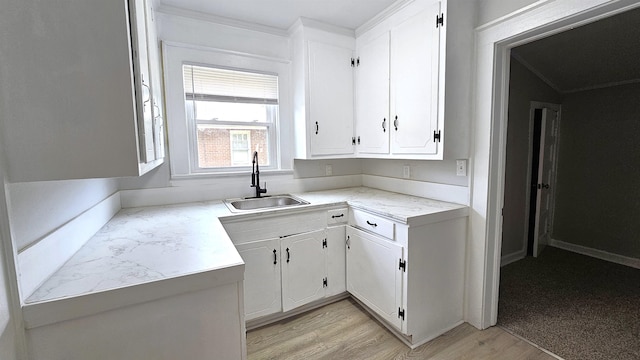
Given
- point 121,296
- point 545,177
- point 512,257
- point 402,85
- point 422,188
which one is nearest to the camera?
point 121,296

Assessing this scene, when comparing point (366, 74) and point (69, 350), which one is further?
point (366, 74)

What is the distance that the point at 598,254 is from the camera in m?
3.21

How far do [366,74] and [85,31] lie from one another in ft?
6.83

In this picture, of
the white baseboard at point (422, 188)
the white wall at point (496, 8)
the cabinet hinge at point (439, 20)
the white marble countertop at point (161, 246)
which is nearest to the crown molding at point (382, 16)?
the cabinet hinge at point (439, 20)

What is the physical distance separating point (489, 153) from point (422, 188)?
0.63 meters

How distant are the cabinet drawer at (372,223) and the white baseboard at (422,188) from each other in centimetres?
63

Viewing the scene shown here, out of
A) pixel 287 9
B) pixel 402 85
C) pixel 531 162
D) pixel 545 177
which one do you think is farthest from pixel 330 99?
pixel 545 177

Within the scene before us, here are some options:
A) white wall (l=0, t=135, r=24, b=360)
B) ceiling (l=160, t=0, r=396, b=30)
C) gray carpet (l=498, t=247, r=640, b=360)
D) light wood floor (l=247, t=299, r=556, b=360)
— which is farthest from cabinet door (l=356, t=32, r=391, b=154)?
white wall (l=0, t=135, r=24, b=360)

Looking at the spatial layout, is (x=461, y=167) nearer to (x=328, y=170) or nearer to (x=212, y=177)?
(x=328, y=170)

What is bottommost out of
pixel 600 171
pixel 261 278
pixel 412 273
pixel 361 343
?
pixel 361 343

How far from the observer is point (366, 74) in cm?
249

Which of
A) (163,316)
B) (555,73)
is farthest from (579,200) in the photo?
(163,316)

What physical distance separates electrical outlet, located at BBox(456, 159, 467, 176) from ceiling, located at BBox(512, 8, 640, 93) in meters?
1.56

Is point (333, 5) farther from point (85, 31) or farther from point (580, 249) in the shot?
point (580, 249)
